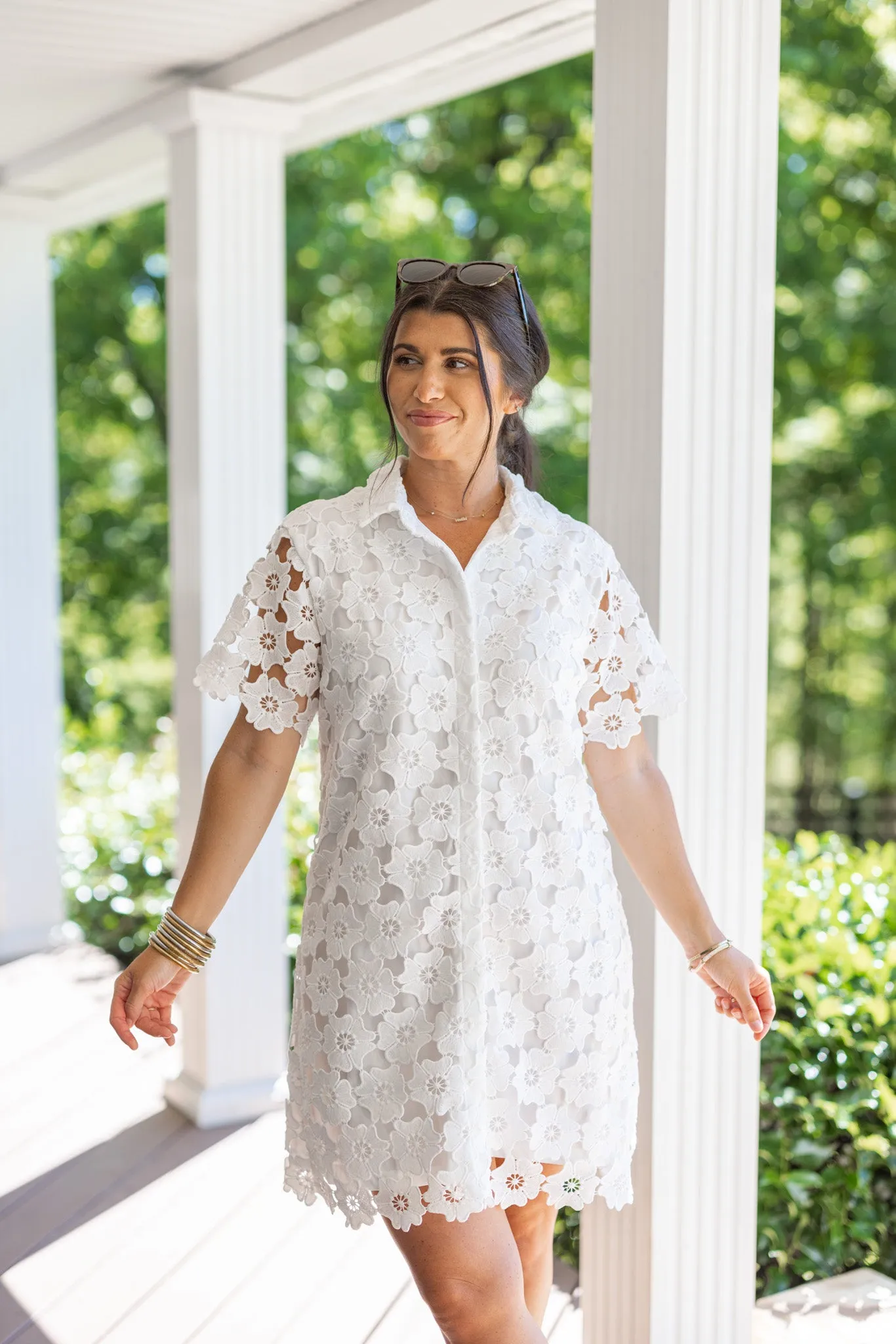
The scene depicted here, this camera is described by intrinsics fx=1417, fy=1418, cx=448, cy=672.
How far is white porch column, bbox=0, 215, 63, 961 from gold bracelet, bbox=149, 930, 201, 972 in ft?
13.9

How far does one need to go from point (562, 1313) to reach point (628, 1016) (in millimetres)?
1347

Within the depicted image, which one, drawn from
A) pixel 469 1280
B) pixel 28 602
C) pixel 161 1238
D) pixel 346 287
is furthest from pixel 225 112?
pixel 346 287

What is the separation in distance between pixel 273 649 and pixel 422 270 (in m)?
0.60

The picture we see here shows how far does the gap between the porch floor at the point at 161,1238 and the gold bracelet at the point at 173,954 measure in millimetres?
1401

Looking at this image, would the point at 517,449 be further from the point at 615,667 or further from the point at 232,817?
the point at 232,817

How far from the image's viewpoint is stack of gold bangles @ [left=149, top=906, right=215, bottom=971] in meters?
2.10

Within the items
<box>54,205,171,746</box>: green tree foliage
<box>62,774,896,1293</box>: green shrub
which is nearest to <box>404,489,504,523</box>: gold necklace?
<box>62,774,896,1293</box>: green shrub

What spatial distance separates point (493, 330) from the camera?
2.07m

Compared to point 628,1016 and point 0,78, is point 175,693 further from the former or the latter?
point 628,1016

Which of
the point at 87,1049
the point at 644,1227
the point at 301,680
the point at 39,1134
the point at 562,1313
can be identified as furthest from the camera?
the point at 87,1049

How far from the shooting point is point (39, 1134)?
13.9ft

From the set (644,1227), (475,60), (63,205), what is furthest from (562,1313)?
(63,205)

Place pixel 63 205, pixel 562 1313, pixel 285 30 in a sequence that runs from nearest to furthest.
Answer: pixel 562 1313 < pixel 285 30 < pixel 63 205

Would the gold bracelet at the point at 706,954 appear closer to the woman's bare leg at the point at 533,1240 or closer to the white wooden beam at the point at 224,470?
the woman's bare leg at the point at 533,1240
